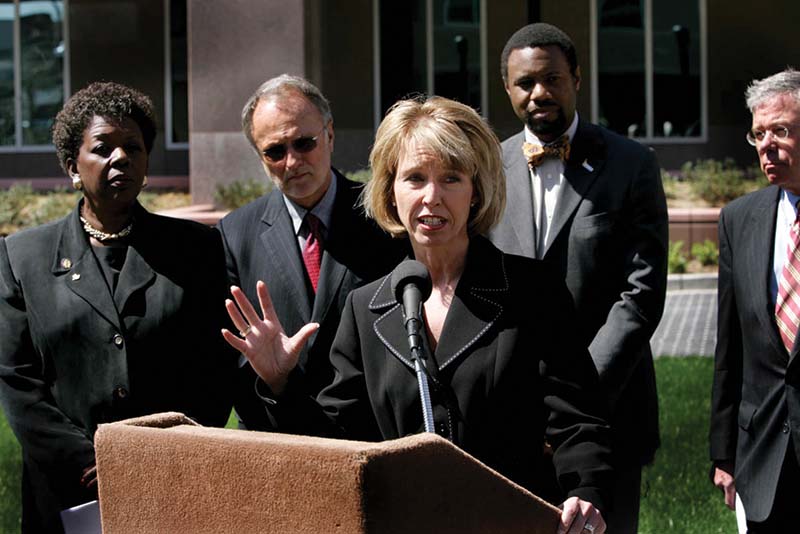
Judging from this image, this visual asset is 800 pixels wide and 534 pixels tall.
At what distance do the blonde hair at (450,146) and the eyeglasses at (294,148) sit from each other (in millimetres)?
947

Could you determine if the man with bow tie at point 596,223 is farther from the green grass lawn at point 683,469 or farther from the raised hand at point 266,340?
the raised hand at point 266,340

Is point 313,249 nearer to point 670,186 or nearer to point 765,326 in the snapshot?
point 765,326

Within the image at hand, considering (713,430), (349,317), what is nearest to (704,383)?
(713,430)

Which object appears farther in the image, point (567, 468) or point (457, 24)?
point (457, 24)

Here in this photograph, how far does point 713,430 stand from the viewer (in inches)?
199

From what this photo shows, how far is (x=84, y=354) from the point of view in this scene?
445 centimetres

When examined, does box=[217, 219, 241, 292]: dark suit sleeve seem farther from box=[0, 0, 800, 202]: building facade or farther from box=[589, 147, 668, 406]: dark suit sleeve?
box=[0, 0, 800, 202]: building facade

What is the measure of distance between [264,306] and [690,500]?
4945mm

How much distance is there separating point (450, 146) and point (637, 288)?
1.63 meters

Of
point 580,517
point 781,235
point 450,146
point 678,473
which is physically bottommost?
point 678,473

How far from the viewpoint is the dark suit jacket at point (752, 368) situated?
4.70 metres

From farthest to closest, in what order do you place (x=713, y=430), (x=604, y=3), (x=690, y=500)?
(x=604, y=3)
(x=690, y=500)
(x=713, y=430)

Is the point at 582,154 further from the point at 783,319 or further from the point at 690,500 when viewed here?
the point at 690,500

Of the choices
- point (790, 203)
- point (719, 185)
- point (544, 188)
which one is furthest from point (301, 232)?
point (719, 185)
